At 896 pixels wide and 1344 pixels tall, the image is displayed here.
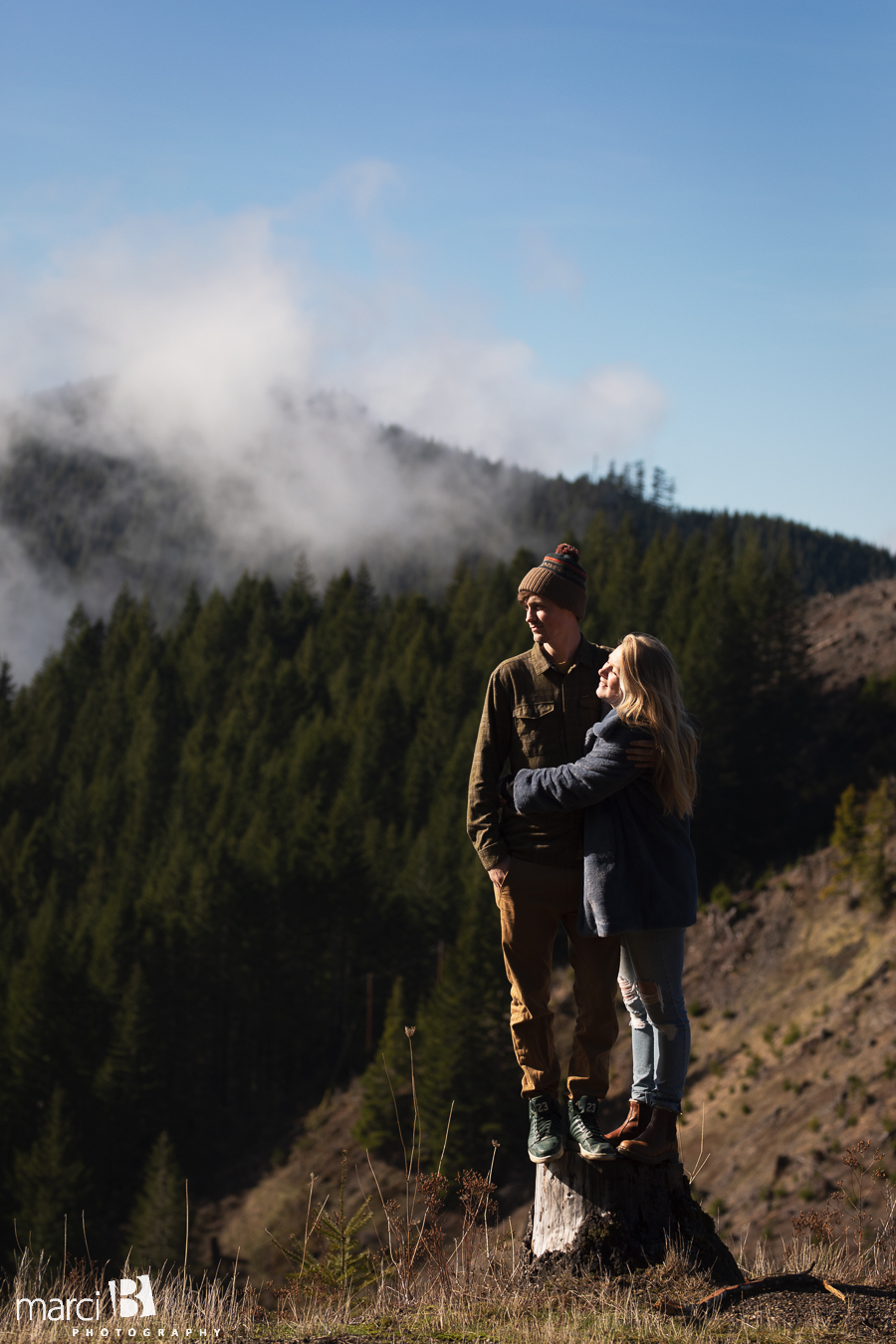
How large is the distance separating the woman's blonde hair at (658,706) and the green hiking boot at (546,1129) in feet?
4.65

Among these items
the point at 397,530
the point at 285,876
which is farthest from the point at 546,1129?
the point at 397,530

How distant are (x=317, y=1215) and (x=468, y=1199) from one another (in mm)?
686

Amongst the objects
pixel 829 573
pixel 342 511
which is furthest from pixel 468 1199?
pixel 342 511

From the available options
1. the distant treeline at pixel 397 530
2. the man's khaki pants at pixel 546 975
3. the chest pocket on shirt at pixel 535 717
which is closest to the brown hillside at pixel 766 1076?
the man's khaki pants at pixel 546 975

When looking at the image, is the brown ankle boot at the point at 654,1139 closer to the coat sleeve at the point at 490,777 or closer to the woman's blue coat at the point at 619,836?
the woman's blue coat at the point at 619,836

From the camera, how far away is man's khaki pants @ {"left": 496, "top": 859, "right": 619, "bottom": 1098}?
4.68 m

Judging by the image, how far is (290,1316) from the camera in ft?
14.7

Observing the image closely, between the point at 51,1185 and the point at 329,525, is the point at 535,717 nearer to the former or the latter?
the point at 51,1185

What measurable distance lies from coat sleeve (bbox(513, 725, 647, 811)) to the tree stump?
5.29ft

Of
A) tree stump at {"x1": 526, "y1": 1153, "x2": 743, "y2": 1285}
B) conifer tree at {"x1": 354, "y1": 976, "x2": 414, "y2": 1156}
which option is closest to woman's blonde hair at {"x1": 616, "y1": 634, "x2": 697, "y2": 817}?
tree stump at {"x1": 526, "y1": 1153, "x2": 743, "y2": 1285}

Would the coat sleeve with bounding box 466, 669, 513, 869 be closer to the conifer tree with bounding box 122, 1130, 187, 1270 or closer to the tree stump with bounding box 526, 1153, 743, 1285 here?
the tree stump with bounding box 526, 1153, 743, 1285

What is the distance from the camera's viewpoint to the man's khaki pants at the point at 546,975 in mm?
4684

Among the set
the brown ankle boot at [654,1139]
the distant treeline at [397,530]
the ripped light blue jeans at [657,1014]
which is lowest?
the brown ankle boot at [654,1139]

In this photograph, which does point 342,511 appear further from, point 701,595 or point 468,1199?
point 468,1199
